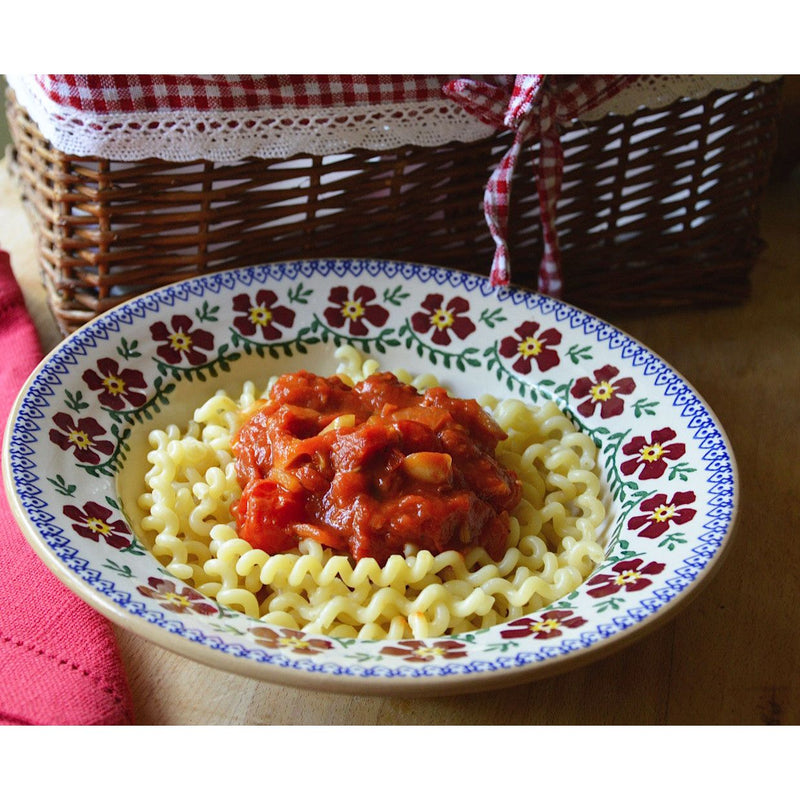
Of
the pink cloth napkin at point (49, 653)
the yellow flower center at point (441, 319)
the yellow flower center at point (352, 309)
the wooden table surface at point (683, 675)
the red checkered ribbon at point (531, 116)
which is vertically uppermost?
the red checkered ribbon at point (531, 116)

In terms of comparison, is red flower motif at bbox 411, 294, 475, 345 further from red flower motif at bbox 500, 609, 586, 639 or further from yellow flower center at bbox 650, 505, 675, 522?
red flower motif at bbox 500, 609, 586, 639

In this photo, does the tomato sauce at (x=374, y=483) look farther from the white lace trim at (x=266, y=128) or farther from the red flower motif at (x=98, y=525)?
the white lace trim at (x=266, y=128)

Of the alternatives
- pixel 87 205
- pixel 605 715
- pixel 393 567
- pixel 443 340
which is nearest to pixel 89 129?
pixel 87 205

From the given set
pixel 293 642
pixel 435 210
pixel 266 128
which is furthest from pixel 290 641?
pixel 435 210

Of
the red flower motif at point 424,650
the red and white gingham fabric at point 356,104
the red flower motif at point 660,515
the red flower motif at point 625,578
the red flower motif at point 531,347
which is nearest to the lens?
the red flower motif at point 424,650

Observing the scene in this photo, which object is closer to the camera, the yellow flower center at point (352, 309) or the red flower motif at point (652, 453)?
the red flower motif at point (652, 453)

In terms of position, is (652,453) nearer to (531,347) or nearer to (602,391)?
(602,391)

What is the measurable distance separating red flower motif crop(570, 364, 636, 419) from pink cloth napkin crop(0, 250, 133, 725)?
3.25 feet

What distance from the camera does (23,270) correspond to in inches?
103

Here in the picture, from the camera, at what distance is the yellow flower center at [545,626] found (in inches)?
56.9

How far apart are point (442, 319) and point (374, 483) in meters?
0.59

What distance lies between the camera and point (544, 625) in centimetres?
146

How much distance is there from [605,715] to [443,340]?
89cm

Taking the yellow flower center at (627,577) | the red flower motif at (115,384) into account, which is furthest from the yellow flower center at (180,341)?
the yellow flower center at (627,577)
